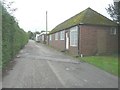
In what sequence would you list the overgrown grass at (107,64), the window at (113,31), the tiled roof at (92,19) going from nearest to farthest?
1. the overgrown grass at (107,64)
2. the tiled roof at (92,19)
3. the window at (113,31)

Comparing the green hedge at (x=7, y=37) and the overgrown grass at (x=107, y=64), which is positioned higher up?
the green hedge at (x=7, y=37)

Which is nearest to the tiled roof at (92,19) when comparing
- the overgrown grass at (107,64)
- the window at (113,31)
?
the window at (113,31)

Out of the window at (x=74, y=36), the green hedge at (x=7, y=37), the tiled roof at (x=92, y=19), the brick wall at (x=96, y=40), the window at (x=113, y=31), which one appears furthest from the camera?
the window at (x=113, y=31)

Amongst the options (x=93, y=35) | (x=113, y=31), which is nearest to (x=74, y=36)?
(x=93, y=35)

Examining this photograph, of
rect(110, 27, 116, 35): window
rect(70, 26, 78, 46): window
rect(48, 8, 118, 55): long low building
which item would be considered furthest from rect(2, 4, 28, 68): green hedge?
rect(110, 27, 116, 35): window

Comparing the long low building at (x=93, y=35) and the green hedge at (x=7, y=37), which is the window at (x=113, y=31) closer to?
the long low building at (x=93, y=35)

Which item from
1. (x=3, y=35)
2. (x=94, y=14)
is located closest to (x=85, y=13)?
(x=94, y=14)

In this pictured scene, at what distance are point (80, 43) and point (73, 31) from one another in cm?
288

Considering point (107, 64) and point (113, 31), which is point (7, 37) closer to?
point (107, 64)

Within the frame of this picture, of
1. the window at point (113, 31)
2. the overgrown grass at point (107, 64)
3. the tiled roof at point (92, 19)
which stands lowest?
the overgrown grass at point (107, 64)

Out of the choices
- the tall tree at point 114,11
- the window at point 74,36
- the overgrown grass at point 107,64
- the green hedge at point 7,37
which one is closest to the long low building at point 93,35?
the window at point 74,36

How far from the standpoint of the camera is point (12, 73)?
1295 centimetres

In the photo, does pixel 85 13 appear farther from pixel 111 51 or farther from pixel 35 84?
pixel 35 84

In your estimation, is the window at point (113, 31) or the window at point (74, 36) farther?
the window at point (113, 31)
